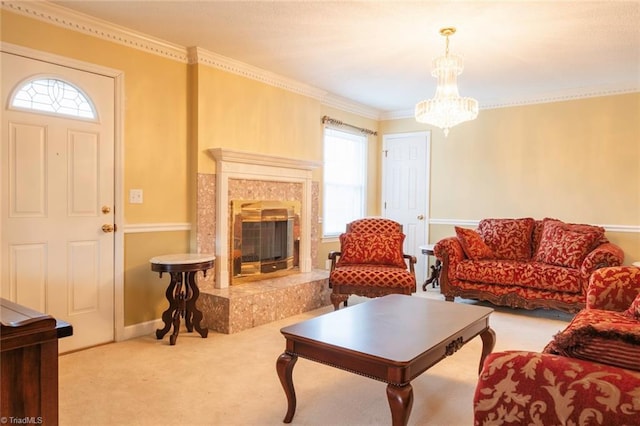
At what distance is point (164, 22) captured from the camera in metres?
3.20

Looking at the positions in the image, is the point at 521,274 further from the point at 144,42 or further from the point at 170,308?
the point at 144,42

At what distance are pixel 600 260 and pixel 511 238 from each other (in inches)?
40.1

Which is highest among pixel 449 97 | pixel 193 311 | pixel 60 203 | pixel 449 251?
pixel 449 97

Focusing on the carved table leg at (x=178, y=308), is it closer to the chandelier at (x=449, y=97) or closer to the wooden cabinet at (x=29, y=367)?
the wooden cabinet at (x=29, y=367)

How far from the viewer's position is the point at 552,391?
3.76 feet

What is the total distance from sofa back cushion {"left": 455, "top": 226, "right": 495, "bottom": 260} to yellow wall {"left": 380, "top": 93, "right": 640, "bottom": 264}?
97cm

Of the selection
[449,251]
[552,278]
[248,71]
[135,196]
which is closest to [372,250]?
[449,251]

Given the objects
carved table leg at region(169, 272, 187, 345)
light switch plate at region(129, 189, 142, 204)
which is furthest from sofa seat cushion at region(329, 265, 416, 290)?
light switch plate at region(129, 189, 142, 204)

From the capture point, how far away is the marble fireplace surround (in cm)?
A: 366

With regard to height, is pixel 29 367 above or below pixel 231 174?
below

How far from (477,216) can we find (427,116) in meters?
2.58

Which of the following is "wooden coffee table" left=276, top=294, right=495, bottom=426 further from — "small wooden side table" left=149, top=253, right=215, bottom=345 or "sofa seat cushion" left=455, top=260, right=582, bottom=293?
"sofa seat cushion" left=455, top=260, right=582, bottom=293

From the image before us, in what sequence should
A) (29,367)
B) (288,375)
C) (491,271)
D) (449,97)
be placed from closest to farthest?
1. (29,367)
2. (288,375)
3. (449,97)
4. (491,271)

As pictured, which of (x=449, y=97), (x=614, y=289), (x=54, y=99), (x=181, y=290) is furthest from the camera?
(x=181, y=290)
